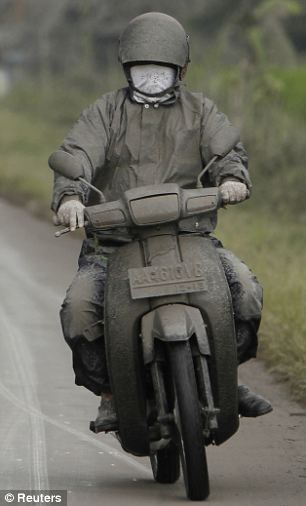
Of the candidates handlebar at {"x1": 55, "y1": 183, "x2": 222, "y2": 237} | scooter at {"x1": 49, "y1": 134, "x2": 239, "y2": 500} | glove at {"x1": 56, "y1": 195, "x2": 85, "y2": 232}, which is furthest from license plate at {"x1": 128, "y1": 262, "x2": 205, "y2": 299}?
glove at {"x1": 56, "y1": 195, "x2": 85, "y2": 232}

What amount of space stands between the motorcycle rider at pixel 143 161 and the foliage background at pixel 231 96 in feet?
8.68

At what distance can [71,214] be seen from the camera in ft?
22.4

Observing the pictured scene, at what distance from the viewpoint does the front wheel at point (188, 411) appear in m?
6.48

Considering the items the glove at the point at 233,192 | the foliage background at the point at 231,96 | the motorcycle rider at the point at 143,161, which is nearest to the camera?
the glove at the point at 233,192

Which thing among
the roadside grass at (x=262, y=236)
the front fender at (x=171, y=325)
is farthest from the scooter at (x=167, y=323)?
the roadside grass at (x=262, y=236)

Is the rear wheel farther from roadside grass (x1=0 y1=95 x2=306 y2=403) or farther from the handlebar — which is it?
roadside grass (x1=0 y1=95 x2=306 y2=403)

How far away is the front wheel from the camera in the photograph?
21.3ft

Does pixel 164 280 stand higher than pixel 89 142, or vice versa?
pixel 89 142

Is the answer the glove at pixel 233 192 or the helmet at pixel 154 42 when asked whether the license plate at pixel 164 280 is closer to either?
the glove at pixel 233 192

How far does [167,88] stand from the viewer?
23.7ft

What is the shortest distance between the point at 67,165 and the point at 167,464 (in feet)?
4.47

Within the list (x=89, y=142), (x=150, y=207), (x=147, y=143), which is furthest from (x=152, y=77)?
(x=150, y=207)

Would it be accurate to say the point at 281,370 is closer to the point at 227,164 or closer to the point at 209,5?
the point at 227,164

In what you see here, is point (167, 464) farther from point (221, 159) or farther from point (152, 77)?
point (152, 77)
